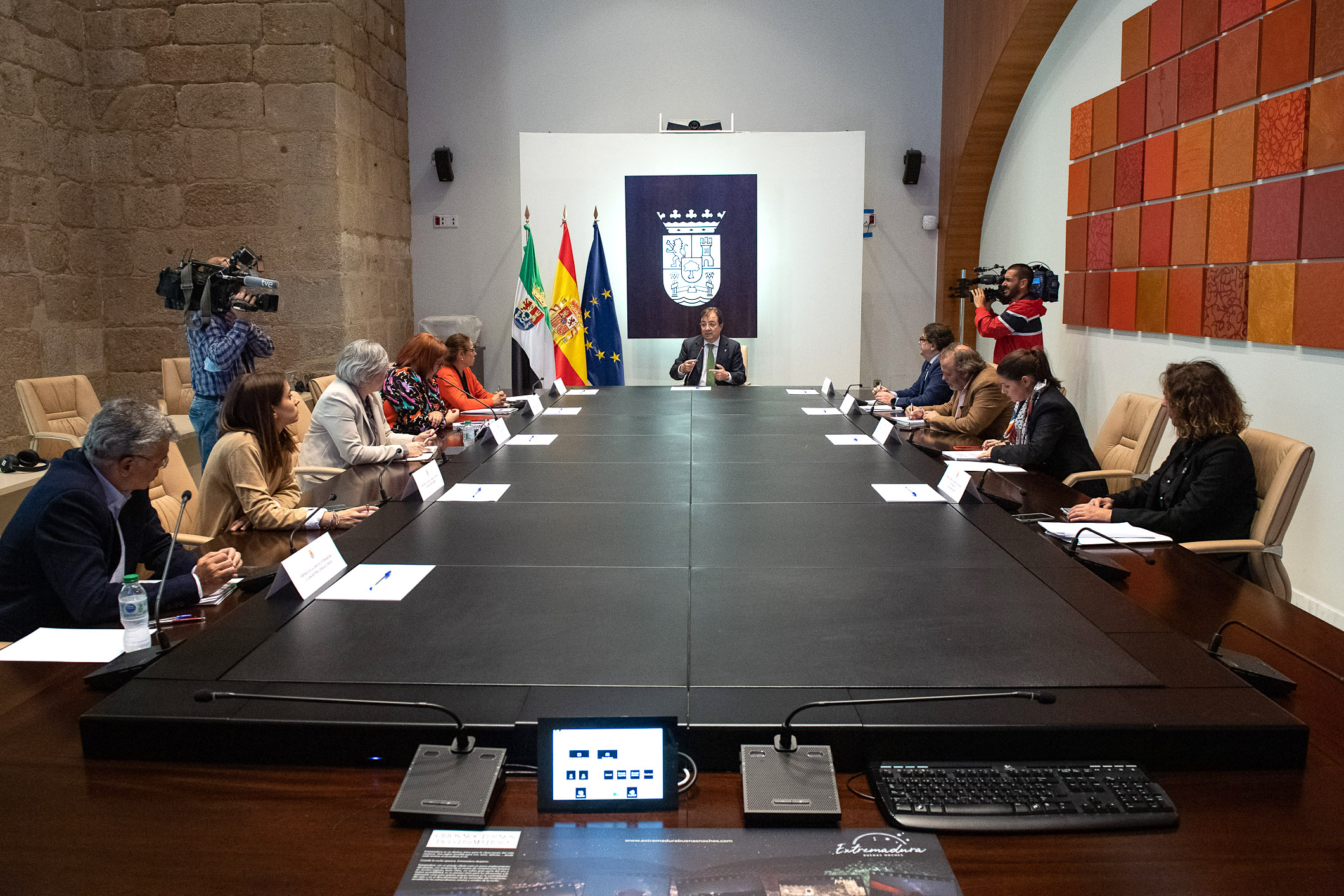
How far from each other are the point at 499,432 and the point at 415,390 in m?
1.33

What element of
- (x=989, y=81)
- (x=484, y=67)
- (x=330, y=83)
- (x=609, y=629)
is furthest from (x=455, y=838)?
(x=484, y=67)

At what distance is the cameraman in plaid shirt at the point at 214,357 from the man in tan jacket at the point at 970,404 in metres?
3.21

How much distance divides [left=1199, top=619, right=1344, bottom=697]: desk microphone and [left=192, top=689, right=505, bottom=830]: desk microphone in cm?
111

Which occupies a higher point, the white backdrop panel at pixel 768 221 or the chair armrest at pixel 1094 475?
the white backdrop panel at pixel 768 221

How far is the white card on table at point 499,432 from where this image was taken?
4.06 m

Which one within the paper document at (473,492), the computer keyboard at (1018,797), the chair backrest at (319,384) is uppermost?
the chair backrest at (319,384)

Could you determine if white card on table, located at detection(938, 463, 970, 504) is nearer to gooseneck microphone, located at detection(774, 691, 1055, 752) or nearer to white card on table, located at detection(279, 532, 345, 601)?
gooseneck microphone, located at detection(774, 691, 1055, 752)

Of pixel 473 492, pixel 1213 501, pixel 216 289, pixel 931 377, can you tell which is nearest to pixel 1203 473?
pixel 1213 501

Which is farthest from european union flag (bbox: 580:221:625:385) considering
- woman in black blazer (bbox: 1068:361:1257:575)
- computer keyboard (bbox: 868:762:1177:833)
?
computer keyboard (bbox: 868:762:1177:833)

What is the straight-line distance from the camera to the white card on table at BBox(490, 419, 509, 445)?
160 inches

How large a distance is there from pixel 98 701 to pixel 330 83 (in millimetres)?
5899

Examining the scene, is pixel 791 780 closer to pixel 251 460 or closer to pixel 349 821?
pixel 349 821

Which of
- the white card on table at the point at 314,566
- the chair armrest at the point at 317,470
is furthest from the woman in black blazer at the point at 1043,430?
the white card on table at the point at 314,566

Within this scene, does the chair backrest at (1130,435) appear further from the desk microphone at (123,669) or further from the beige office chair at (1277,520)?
the desk microphone at (123,669)
